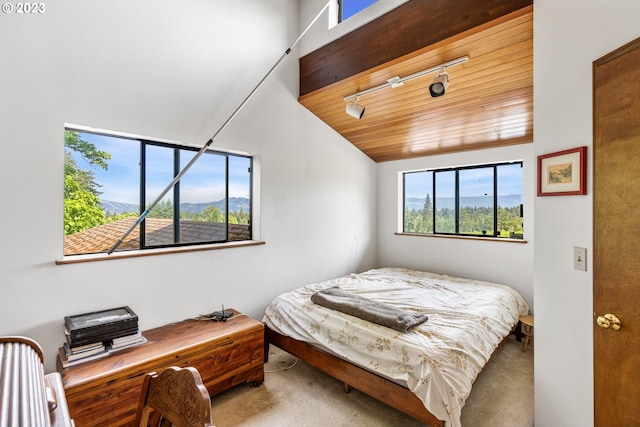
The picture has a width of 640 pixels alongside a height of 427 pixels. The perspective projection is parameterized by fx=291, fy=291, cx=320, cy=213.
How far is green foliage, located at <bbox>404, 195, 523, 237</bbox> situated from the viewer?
353 centimetres

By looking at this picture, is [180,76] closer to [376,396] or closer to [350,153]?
[350,153]

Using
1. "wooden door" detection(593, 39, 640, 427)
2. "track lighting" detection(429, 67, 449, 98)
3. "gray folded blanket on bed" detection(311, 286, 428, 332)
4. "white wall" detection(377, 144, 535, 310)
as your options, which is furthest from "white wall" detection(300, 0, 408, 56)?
"gray folded blanket on bed" detection(311, 286, 428, 332)

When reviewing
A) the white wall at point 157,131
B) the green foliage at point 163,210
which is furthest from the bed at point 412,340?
the green foliage at point 163,210

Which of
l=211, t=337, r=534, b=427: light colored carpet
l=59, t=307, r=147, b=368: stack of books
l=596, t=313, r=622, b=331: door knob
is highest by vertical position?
l=596, t=313, r=622, b=331: door knob

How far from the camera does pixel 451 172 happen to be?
13.2 ft

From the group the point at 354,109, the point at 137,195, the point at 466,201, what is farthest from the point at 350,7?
the point at 137,195

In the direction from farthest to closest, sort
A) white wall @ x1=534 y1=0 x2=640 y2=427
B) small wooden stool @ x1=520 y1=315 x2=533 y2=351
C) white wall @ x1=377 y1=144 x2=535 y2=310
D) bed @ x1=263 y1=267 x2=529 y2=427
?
white wall @ x1=377 y1=144 x2=535 y2=310
small wooden stool @ x1=520 y1=315 x2=533 y2=351
bed @ x1=263 y1=267 x2=529 y2=427
white wall @ x1=534 y1=0 x2=640 y2=427

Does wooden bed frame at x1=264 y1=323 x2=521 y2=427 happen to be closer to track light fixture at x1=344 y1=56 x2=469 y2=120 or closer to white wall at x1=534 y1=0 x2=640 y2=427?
white wall at x1=534 y1=0 x2=640 y2=427

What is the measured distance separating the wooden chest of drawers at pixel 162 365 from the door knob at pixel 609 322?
→ 6.89ft

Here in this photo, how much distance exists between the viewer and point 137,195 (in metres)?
2.42

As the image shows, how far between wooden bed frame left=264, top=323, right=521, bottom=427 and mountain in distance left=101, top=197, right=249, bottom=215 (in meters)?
1.32

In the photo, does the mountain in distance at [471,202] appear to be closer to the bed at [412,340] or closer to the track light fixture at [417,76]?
the bed at [412,340]

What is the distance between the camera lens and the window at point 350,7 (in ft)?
9.59

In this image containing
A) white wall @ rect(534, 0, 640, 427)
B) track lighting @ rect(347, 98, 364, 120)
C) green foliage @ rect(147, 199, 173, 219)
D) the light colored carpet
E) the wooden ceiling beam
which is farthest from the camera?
track lighting @ rect(347, 98, 364, 120)
